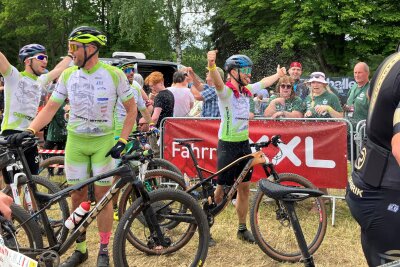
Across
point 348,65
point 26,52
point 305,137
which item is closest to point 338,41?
point 348,65

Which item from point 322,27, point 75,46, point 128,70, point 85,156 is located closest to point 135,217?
Answer: point 85,156

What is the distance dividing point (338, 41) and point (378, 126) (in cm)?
2635

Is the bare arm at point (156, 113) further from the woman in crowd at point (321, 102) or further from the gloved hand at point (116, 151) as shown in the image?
the gloved hand at point (116, 151)

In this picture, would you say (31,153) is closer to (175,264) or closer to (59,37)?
(175,264)

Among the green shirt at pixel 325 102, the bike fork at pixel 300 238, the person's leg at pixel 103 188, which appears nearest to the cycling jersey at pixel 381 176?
the bike fork at pixel 300 238

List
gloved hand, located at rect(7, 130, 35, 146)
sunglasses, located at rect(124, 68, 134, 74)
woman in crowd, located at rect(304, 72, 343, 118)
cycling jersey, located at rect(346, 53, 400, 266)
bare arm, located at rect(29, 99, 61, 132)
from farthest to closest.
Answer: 1. sunglasses, located at rect(124, 68, 134, 74)
2. woman in crowd, located at rect(304, 72, 343, 118)
3. bare arm, located at rect(29, 99, 61, 132)
4. gloved hand, located at rect(7, 130, 35, 146)
5. cycling jersey, located at rect(346, 53, 400, 266)

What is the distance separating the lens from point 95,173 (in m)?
3.86

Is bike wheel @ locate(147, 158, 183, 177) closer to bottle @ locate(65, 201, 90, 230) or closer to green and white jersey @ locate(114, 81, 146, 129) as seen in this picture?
green and white jersey @ locate(114, 81, 146, 129)

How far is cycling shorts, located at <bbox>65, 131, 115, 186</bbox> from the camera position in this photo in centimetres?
386

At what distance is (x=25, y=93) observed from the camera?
467 centimetres

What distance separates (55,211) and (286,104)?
142 inches

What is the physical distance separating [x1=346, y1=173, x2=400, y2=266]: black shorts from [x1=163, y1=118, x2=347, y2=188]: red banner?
3.23 metres

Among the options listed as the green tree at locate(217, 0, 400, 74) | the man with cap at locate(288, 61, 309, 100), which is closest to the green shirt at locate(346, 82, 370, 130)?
the man with cap at locate(288, 61, 309, 100)

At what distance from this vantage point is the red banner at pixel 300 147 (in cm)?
534
